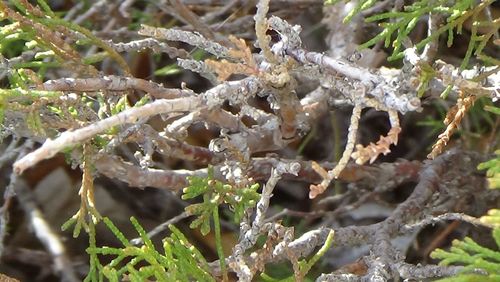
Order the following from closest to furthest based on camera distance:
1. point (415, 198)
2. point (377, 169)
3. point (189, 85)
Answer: point (415, 198), point (377, 169), point (189, 85)

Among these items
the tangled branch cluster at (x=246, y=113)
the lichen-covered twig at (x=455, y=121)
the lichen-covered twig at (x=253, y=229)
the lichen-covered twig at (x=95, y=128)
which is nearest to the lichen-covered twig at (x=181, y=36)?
the tangled branch cluster at (x=246, y=113)

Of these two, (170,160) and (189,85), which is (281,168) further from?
(189,85)

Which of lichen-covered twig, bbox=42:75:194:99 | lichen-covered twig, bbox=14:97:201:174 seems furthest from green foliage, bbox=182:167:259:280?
lichen-covered twig, bbox=14:97:201:174

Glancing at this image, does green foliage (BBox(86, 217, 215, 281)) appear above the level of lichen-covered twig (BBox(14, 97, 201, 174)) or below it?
below

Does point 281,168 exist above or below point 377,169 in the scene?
below

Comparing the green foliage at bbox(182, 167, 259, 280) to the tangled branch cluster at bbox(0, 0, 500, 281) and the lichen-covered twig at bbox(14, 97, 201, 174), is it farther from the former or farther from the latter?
the lichen-covered twig at bbox(14, 97, 201, 174)

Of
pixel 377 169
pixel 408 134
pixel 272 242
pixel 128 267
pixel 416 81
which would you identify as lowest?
pixel 128 267

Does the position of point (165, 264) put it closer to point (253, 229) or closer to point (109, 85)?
point (253, 229)

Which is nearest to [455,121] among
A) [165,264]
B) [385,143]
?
[385,143]

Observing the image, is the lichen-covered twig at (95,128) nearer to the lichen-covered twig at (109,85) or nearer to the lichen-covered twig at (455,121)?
the lichen-covered twig at (109,85)

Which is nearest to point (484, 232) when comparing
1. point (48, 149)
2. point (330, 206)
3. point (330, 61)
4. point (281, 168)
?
point (330, 206)

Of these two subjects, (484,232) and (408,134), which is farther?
(408,134)
